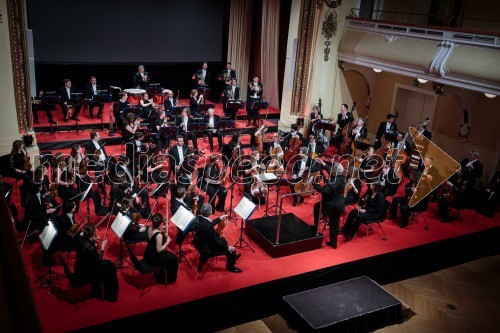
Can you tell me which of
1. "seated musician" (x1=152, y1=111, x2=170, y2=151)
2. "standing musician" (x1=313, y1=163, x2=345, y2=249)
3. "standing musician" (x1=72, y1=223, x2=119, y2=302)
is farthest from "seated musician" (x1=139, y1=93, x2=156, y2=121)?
"standing musician" (x1=72, y1=223, x2=119, y2=302)

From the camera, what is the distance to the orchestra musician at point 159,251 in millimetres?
6488

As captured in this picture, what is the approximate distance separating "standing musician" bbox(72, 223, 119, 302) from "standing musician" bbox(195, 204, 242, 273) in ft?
4.42

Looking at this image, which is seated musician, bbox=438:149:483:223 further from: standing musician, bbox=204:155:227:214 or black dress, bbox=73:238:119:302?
black dress, bbox=73:238:119:302

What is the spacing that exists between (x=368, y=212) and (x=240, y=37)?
9.33 metres

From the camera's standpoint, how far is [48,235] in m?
6.42

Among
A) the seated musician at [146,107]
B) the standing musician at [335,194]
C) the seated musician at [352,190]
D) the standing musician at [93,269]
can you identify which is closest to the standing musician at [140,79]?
the seated musician at [146,107]

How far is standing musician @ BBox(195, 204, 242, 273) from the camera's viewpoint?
703cm

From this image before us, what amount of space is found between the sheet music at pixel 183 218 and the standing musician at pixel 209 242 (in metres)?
0.21

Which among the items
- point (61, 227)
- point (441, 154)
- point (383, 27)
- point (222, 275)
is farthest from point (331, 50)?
point (61, 227)

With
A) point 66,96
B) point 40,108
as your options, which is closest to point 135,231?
point 66,96

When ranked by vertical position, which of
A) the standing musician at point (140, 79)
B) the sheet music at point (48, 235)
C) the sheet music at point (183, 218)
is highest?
the standing musician at point (140, 79)

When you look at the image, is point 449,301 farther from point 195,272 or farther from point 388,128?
point 388,128

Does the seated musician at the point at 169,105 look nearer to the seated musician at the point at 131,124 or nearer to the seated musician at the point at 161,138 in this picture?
the seated musician at the point at 161,138

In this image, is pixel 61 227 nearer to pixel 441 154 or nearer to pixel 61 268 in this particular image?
pixel 61 268
